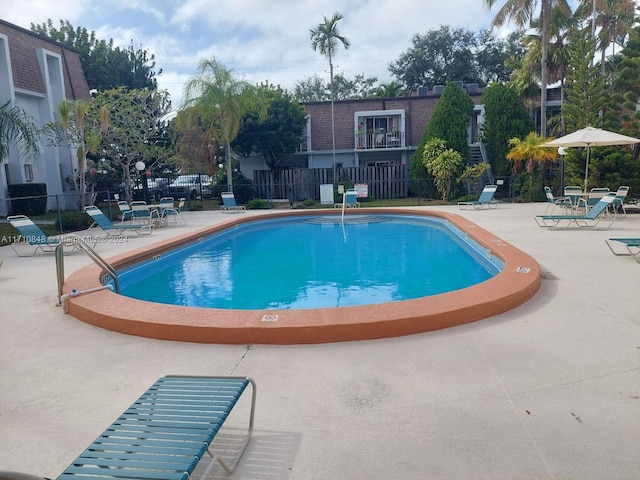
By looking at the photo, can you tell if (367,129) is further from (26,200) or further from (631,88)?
(26,200)

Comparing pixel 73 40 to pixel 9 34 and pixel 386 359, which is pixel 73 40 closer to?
pixel 9 34

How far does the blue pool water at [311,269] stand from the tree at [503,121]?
10338 millimetres

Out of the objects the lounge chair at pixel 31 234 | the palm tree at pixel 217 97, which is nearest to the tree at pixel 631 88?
the palm tree at pixel 217 97

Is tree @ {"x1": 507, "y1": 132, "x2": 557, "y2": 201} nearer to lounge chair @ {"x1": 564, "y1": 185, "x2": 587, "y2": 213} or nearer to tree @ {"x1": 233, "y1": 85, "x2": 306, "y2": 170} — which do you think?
lounge chair @ {"x1": 564, "y1": 185, "x2": 587, "y2": 213}

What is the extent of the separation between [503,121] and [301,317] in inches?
836

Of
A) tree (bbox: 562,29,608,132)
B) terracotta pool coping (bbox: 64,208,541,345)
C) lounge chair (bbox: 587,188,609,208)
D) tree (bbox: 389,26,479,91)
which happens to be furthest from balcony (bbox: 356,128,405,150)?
terracotta pool coping (bbox: 64,208,541,345)

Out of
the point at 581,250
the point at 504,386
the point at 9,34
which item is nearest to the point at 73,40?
the point at 9,34

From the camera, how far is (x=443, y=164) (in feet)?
66.8

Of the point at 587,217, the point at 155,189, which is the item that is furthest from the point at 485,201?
the point at 155,189

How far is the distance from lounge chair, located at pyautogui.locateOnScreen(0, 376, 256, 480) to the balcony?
25.8 meters

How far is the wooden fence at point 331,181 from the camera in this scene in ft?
77.4

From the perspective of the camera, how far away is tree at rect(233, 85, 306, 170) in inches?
974

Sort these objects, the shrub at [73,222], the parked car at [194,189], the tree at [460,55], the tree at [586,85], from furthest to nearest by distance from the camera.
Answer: the tree at [460,55] < the parked car at [194,189] < the tree at [586,85] < the shrub at [73,222]

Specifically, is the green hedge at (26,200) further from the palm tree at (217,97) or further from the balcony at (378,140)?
the balcony at (378,140)
